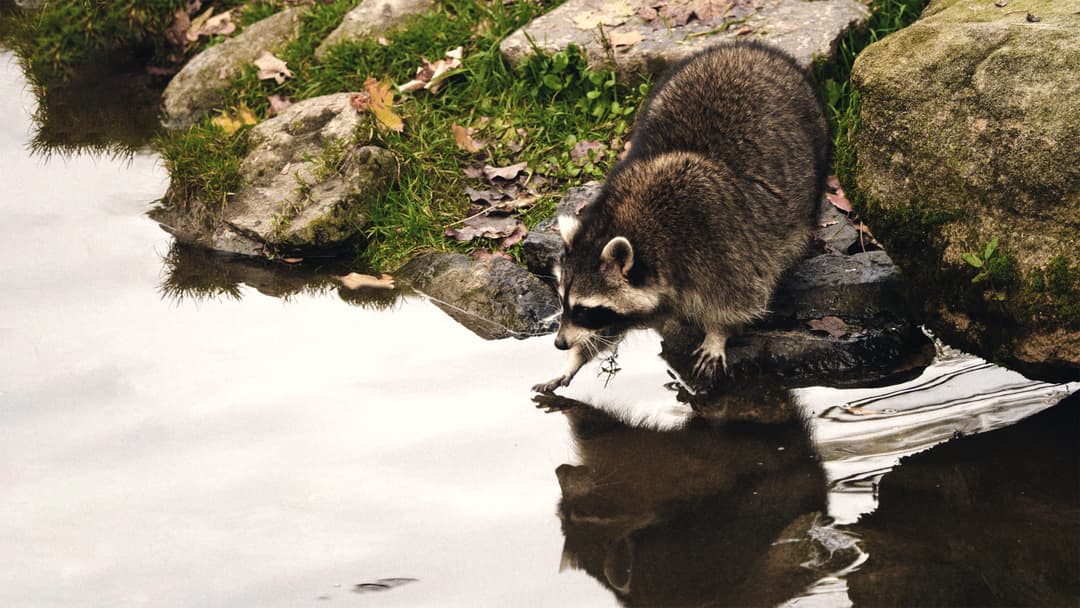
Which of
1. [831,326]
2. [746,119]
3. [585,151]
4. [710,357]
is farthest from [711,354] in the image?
[585,151]

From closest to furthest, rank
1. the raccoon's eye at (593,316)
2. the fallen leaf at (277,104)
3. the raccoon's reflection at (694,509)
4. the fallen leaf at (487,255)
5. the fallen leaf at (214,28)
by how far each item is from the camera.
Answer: the raccoon's reflection at (694,509), the raccoon's eye at (593,316), the fallen leaf at (487,255), the fallen leaf at (277,104), the fallen leaf at (214,28)

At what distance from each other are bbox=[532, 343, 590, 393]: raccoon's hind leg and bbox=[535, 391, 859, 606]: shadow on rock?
20 cm

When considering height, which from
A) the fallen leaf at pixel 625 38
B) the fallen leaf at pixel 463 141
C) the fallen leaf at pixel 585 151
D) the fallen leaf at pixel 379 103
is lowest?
the fallen leaf at pixel 585 151

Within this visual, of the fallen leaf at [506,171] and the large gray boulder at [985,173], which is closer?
the large gray boulder at [985,173]

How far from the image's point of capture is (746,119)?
4.36 meters

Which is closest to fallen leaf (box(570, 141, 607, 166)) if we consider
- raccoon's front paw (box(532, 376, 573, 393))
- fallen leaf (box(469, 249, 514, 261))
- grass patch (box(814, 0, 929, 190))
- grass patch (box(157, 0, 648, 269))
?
grass patch (box(157, 0, 648, 269))

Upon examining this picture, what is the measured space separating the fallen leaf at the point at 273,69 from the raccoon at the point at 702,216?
256cm

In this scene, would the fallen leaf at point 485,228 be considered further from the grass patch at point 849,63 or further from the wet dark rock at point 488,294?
the grass patch at point 849,63

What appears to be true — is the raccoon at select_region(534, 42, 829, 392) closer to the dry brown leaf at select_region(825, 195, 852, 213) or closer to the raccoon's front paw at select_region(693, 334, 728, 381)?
the raccoon's front paw at select_region(693, 334, 728, 381)

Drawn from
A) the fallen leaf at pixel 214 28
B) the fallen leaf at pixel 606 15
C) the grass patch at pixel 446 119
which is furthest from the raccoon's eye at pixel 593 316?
the fallen leaf at pixel 214 28

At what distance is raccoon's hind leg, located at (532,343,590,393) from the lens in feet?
13.4

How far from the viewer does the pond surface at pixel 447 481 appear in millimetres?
3051

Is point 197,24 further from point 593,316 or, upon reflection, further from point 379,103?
point 593,316

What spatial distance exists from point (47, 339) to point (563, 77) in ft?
9.27
